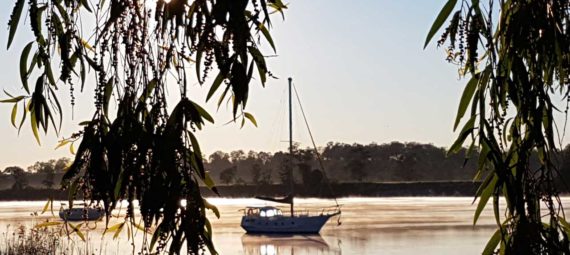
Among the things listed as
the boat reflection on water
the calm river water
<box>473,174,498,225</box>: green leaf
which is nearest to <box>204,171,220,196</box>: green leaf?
<box>473,174,498,225</box>: green leaf

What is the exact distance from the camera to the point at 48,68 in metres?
2.41

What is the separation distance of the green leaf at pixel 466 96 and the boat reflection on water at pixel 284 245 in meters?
24.9

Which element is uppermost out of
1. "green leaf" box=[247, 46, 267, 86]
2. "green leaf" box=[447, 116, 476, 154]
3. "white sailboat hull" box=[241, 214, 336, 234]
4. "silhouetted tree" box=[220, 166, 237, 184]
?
"silhouetted tree" box=[220, 166, 237, 184]

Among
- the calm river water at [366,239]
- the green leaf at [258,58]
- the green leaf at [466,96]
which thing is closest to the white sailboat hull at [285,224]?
the calm river water at [366,239]

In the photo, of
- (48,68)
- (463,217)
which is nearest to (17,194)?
(463,217)

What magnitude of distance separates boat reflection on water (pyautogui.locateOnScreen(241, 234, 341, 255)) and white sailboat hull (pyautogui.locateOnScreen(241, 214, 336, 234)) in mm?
646

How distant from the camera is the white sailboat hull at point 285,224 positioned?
35250 mm

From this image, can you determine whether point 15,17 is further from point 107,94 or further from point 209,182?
point 209,182

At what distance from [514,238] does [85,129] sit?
110 centimetres

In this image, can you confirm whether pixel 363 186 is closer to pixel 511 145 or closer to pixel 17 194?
pixel 17 194

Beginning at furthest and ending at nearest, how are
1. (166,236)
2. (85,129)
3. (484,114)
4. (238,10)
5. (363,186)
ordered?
1. (363,186)
2. (484,114)
3. (85,129)
4. (166,236)
5. (238,10)

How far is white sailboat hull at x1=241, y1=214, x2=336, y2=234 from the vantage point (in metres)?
35.2

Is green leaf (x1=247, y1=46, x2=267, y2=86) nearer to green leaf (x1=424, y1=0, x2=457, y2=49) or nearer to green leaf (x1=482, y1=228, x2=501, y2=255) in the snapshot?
green leaf (x1=424, y1=0, x2=457, y2=49)

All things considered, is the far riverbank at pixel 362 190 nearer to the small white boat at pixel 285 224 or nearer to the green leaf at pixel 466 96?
the small white boat at pixel 285 224
